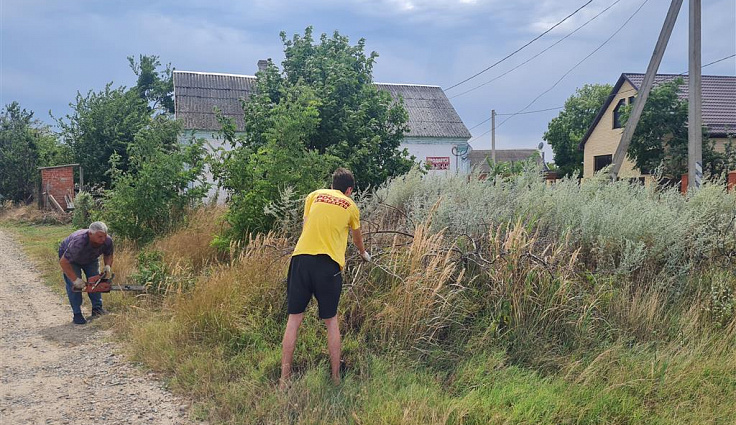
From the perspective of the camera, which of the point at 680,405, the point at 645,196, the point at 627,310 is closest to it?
the point at 680,405

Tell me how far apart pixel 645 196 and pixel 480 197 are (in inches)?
94.1

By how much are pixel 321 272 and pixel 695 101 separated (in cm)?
1050

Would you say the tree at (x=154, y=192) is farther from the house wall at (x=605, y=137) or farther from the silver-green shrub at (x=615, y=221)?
the house wall at (x=605, y=137)

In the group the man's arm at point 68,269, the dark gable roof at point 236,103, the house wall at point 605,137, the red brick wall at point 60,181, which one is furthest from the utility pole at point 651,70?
the red brick wall at point 60,181

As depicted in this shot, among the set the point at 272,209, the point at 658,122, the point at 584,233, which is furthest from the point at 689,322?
the point at 658,122

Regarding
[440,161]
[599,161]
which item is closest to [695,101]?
[440,161]

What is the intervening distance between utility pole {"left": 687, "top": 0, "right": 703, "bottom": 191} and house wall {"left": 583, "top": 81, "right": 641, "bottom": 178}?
62.3 ft

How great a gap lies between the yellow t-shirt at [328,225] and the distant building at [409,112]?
21.1 m

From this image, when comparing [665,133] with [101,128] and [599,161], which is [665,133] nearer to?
[599,161]

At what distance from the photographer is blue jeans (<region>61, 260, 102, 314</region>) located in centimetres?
685

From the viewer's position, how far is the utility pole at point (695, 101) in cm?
1143

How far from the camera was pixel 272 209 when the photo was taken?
7398mm

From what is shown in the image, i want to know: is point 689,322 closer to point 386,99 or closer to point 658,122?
point 386,99

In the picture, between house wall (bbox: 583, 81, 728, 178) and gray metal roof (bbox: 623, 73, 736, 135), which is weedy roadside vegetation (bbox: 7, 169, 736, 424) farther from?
house wall (bbox: 583, 81, 728, 178)
